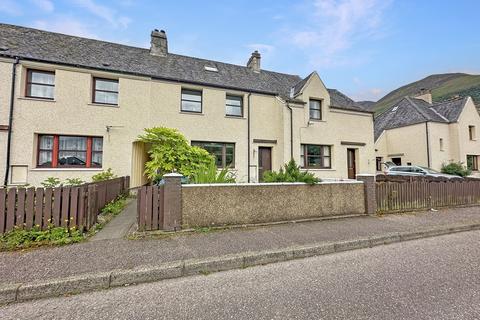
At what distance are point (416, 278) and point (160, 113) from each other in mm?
11912

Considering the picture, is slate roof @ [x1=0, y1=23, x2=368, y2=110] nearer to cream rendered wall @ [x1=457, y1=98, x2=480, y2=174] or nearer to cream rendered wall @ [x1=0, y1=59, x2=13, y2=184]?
cream rendered wall @ [x1=0, y1=59, x2=13, y2=184]

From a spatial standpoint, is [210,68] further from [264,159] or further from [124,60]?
[264,159]

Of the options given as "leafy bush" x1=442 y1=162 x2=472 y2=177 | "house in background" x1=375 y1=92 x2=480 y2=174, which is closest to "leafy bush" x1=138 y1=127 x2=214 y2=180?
"leafy bush" x1=442 y1=162 x2=472 y2=177

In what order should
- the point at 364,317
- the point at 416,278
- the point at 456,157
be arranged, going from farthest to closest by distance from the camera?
the point at 456,157 → the point at 416,278 → the point at 364,317

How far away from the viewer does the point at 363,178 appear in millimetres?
7844

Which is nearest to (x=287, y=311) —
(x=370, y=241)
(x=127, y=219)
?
(x=370, y=241)

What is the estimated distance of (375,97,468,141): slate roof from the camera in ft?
71.9

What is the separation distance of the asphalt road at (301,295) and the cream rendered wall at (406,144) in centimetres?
2156

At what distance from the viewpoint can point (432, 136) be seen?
20766mm

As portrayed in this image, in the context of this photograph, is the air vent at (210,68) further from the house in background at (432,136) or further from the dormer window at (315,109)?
the house in background at (432,136)

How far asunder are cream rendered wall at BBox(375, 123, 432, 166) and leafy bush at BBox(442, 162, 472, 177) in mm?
1528

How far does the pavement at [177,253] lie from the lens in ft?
10.8

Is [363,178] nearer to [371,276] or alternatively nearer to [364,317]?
[371,276]

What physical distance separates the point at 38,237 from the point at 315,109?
48.0ft
